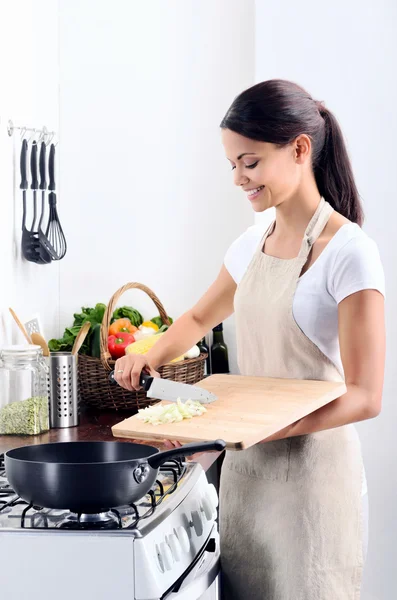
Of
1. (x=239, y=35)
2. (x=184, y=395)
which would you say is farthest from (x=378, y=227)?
(x=184, y=395)

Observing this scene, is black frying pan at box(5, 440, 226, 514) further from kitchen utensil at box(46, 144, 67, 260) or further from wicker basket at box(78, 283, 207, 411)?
kitchen utensil at box(46, 144, 67, 260)

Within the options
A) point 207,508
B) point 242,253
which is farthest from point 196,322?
point 207,508

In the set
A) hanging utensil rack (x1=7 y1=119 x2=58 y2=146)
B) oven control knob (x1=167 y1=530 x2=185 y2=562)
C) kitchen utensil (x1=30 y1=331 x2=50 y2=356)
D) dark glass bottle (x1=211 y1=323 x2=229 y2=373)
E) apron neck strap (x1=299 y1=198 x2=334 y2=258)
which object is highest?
hanging utensil rack (x1=7 y1=119 x2=58 y2=146)

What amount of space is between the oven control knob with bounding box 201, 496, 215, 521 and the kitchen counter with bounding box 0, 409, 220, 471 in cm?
33

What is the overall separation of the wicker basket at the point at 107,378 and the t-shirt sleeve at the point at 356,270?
83cm

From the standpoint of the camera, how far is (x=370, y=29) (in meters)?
2.57

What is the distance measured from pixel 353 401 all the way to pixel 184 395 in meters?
0.30

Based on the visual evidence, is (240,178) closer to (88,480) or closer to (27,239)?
(88,480)

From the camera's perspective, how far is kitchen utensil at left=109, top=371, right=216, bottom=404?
1.41 metres

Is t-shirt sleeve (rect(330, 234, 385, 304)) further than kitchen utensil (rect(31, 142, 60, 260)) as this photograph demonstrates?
No

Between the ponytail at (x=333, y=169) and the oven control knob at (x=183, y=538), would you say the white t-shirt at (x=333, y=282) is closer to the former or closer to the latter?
the ponytail at (x=333, y=169)

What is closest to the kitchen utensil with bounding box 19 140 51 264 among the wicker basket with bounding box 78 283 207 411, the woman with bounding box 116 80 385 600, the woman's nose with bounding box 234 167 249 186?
the wicker basket with bounding box 78 283 207 411

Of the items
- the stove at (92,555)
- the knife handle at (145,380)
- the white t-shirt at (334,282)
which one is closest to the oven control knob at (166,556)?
the stove at (92,555)

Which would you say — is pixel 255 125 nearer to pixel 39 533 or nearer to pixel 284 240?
pixel 284 240
